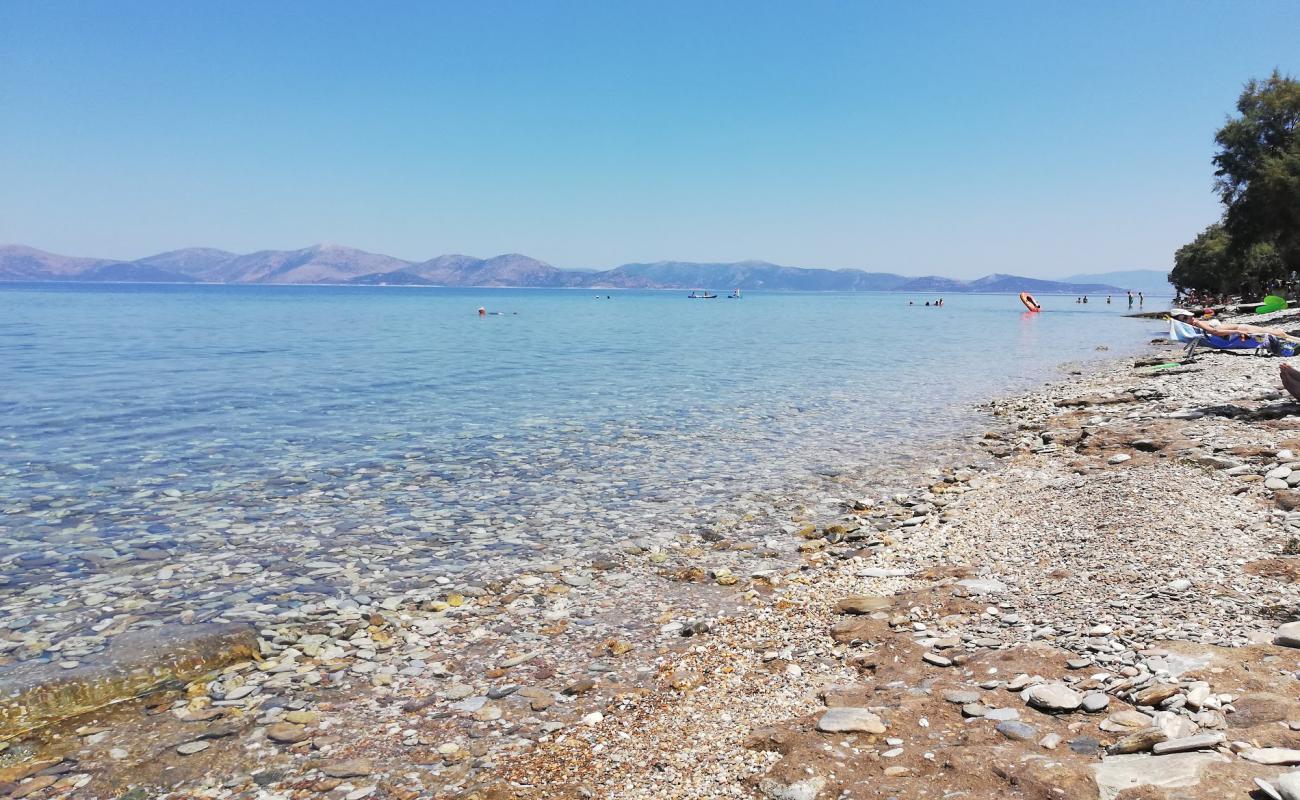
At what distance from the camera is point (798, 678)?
22.8 feet

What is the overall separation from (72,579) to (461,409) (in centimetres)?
1532

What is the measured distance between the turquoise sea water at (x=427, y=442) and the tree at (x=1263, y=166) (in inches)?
942

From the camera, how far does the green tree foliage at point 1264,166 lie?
50.5 meters

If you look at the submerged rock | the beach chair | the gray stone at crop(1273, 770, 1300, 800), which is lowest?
the submerged rock

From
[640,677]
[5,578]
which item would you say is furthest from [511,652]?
[5,578]

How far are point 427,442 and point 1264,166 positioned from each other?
61746 mm

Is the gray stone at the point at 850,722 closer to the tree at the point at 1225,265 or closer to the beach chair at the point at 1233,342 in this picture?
the beach chair at the point at 1233,342

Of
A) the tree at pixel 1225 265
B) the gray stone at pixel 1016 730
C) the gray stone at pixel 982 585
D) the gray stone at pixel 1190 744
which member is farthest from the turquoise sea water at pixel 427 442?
the tree at pixel 1225 265

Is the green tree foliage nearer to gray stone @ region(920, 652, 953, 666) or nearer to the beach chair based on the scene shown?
the beach chair

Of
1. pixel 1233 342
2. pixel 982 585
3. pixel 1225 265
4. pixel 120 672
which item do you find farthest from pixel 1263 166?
pixel 120 672

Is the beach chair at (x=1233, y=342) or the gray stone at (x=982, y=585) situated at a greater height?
the beach chair at (x=1233, y=342)

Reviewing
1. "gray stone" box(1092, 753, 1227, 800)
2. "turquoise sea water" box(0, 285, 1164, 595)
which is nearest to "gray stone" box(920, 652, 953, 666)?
"gray stone" box(1092, 753, 1227, 800)

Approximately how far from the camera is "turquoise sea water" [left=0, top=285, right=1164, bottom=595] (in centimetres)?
1239

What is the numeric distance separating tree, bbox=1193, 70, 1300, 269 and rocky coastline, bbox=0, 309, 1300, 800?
A: 53.1m
